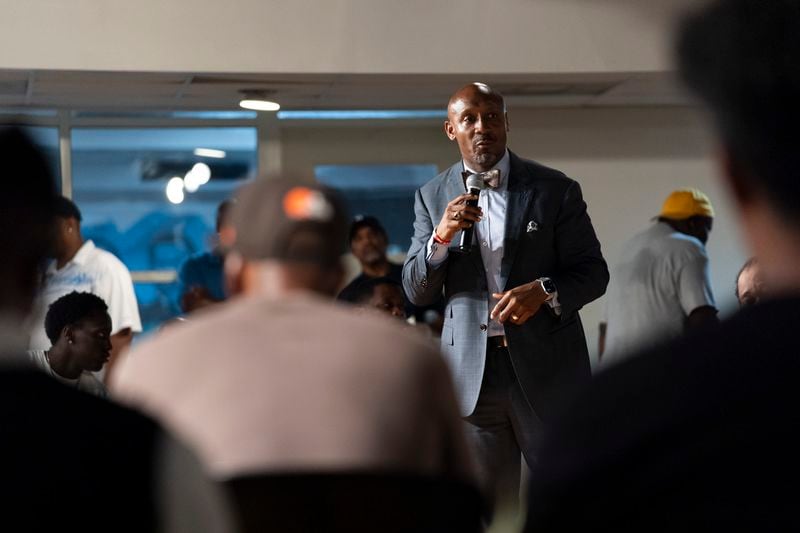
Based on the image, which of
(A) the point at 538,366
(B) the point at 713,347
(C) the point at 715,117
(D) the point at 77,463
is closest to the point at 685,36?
(C) the point at 715,117

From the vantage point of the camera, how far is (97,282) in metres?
6.14

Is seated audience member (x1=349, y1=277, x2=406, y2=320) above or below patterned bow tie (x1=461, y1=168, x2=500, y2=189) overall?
below

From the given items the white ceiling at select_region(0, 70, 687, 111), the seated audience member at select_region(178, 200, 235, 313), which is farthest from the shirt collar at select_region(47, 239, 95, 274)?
the white ceiling at select_region(0, 70, 687, 111)

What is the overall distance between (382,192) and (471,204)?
14.5 ft

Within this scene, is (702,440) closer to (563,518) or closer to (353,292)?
(563,518)

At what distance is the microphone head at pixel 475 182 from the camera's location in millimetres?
4293

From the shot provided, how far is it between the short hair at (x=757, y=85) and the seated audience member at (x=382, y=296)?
407 centimetres

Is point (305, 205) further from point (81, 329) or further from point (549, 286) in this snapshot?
point (81, 329)

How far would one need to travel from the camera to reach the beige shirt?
167 cm

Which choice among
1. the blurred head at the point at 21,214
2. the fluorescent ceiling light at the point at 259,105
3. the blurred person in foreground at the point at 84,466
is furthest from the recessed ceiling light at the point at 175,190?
the blurred person in foreground at the point at 84,466

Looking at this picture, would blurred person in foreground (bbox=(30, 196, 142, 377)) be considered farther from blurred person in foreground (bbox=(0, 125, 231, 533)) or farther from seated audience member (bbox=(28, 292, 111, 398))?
blurred person in foreground (bbox=(0, 125, 231, 533))

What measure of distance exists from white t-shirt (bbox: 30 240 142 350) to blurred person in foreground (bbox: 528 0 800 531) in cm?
514

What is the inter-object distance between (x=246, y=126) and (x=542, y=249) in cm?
425

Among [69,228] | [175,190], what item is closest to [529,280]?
[69,228]
